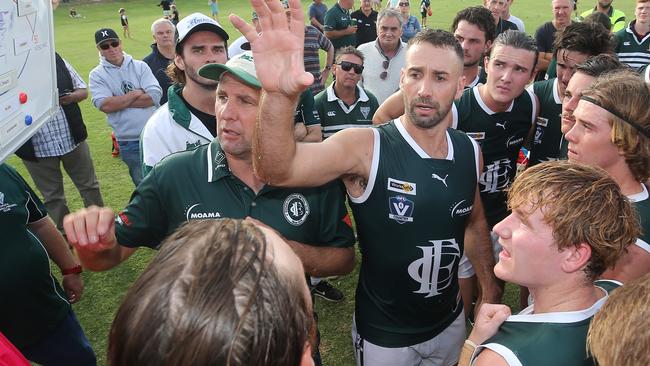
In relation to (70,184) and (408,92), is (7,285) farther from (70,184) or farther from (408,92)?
(70,184)

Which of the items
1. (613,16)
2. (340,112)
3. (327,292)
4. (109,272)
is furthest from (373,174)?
(613,16)

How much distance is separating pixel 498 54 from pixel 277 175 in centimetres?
281

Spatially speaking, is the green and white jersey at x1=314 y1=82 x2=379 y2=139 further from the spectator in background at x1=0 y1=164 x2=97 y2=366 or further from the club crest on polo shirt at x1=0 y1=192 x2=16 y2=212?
the club crest on polo shirt at x1=0 y1=192 x2=16 y2=212

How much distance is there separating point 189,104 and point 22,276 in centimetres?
156

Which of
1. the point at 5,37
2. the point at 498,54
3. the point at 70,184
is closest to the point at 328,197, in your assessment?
the point at 5,37

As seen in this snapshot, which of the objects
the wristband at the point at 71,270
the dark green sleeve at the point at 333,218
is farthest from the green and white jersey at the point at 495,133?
the wristband at the point at 71,270

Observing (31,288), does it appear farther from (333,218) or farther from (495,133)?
(495,133)

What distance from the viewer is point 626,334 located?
1260mm

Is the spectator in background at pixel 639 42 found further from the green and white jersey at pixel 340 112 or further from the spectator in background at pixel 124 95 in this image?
the spectator in background at pixel 124 95

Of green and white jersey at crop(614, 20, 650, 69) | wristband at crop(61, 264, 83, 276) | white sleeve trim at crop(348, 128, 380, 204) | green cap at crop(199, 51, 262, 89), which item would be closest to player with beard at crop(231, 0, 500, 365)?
white sleeve trim at crop(348, 128, 380, 204)

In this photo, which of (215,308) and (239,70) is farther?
(239,70)

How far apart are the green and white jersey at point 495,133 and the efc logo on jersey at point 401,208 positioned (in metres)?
1.62

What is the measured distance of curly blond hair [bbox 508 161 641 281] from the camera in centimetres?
168

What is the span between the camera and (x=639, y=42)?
7035mm
